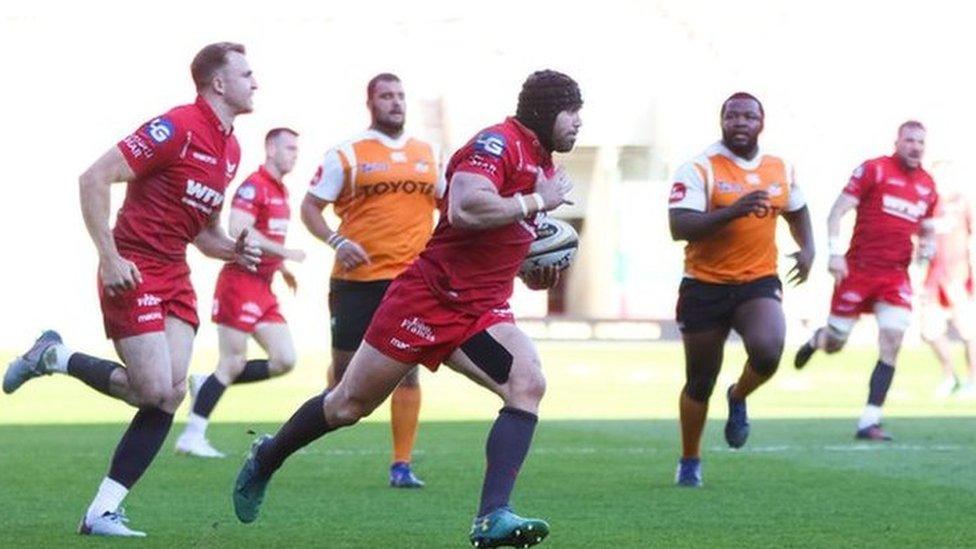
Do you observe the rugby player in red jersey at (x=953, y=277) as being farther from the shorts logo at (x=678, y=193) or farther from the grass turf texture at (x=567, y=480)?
the shorts logo at (x=678, y=193)

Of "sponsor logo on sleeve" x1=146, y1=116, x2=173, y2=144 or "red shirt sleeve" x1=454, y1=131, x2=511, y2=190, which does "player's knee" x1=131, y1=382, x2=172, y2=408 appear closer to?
"sponsor logo on sleeve" x1=146, y1=116, x2=173, y2=144

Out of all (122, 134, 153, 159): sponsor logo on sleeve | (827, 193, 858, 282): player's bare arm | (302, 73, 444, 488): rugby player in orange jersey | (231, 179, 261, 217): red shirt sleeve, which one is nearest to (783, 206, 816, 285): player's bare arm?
(302, 73, 444, 488): rugby player in orange jersey

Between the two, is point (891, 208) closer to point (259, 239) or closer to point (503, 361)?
point (259, 239)

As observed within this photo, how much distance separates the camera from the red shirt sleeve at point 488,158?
28.8 ft

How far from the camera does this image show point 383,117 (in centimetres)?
1298

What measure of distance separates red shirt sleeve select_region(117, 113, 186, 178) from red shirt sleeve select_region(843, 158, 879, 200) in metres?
8.34

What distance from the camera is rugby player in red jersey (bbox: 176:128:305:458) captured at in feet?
52.2

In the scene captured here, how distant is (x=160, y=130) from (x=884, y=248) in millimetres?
8875

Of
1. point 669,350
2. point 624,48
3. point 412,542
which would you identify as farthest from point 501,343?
point 624,48

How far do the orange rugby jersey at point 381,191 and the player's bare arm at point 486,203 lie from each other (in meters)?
4.22

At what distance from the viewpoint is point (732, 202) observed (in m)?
12.7

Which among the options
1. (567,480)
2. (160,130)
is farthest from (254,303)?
(160,130)

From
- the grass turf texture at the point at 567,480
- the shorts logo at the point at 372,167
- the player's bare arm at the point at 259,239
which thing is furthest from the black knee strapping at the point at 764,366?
the player's bare arm at the point at 259,239

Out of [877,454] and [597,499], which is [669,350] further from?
[597,499]
